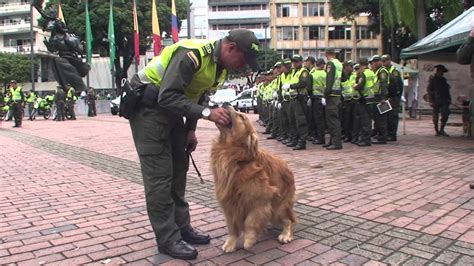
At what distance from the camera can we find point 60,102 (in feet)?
78.3

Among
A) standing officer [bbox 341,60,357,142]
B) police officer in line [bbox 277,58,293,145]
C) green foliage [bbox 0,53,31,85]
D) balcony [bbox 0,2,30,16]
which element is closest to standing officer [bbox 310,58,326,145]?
police officer in line [bbox 277,58,293,145]

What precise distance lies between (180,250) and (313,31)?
66.6 meters

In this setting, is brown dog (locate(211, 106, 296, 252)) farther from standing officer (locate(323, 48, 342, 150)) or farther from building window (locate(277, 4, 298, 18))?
building window (locate(277, 4, 298, 18))

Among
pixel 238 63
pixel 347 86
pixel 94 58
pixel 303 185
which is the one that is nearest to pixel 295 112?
pixel 347 86

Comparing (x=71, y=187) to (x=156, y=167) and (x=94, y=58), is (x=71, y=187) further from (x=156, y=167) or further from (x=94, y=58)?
(x=94, y=58)

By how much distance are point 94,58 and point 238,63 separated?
2206 inches

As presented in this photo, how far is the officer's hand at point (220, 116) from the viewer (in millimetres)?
3252

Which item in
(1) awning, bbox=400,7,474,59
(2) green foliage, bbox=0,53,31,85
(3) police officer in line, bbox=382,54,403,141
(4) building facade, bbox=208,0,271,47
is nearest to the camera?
(1) awning, bbox=400,7,474,59

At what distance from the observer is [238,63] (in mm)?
3379

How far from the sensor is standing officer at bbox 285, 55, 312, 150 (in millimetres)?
10016

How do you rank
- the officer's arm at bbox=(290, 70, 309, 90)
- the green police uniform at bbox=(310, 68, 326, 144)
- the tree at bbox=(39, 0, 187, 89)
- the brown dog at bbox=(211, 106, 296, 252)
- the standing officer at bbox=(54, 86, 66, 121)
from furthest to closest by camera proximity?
the tree at bbox=(39, 0, 187, 89), the standing officer at bbox=(54, 86, 66, 121), the green police uniform at bbox=(310, 68, 326, 144), the officer's arm at bbox=(290, 70, 309, 90), the brown dog at bbox=(211, 106, 296, 252)

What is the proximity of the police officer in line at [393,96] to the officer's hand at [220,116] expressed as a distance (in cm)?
885

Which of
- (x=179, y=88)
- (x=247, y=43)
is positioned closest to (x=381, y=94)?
(x=247, y=43)

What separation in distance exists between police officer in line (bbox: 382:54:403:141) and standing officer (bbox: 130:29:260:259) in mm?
8570
